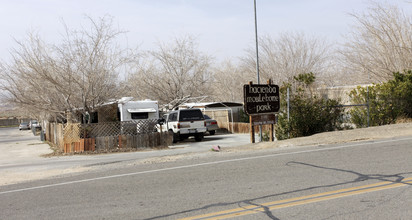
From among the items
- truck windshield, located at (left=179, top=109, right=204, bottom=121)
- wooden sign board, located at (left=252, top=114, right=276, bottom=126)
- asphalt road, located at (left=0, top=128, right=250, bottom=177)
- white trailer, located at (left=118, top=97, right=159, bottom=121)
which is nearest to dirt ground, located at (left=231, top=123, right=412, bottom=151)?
wooden sign board, located at (left=252, top=114, right=276, bottom=126)

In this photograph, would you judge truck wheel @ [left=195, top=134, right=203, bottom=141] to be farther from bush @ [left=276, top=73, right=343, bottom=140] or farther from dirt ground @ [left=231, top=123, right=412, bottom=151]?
dirt ground @ [left=231, top=123, right=412, bottom=151]

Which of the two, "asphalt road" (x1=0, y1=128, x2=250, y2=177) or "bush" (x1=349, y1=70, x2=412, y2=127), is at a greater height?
"bush" (x1=349, y1=70, x2=412, y2=127)

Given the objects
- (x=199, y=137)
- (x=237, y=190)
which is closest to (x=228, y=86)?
(x=199, y=137)

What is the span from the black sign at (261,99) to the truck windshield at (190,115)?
24.0 ft

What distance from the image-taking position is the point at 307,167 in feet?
28.7

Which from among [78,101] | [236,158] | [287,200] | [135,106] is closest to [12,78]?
[78,101]

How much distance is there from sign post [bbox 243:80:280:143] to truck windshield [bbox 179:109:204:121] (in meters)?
7.23

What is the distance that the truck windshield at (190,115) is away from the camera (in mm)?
22078

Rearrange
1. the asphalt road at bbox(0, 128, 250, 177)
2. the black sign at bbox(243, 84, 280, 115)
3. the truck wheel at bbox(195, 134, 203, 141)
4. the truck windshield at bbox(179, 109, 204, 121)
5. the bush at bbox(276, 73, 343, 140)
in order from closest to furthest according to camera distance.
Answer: the asphalt road at bbox(0, 128, 250, 177)
the black sign at bbox(243, 84, 280, 115)
the bush at bbox(276, 73, 343, 140)
the truck windshield at bbox(179, 109, 204, 121)
the truck wheel at bbox(195, 134, 203, 141)

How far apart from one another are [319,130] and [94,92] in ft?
35.0

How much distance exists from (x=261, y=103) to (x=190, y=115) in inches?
298

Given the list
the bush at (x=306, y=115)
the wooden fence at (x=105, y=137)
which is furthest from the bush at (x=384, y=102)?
the wooden fence at (x=105, y=137)

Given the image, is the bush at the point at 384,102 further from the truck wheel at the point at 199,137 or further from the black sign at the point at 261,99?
the truck wheel at the point at 199,137

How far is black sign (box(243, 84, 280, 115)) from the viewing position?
1496 centimetres
